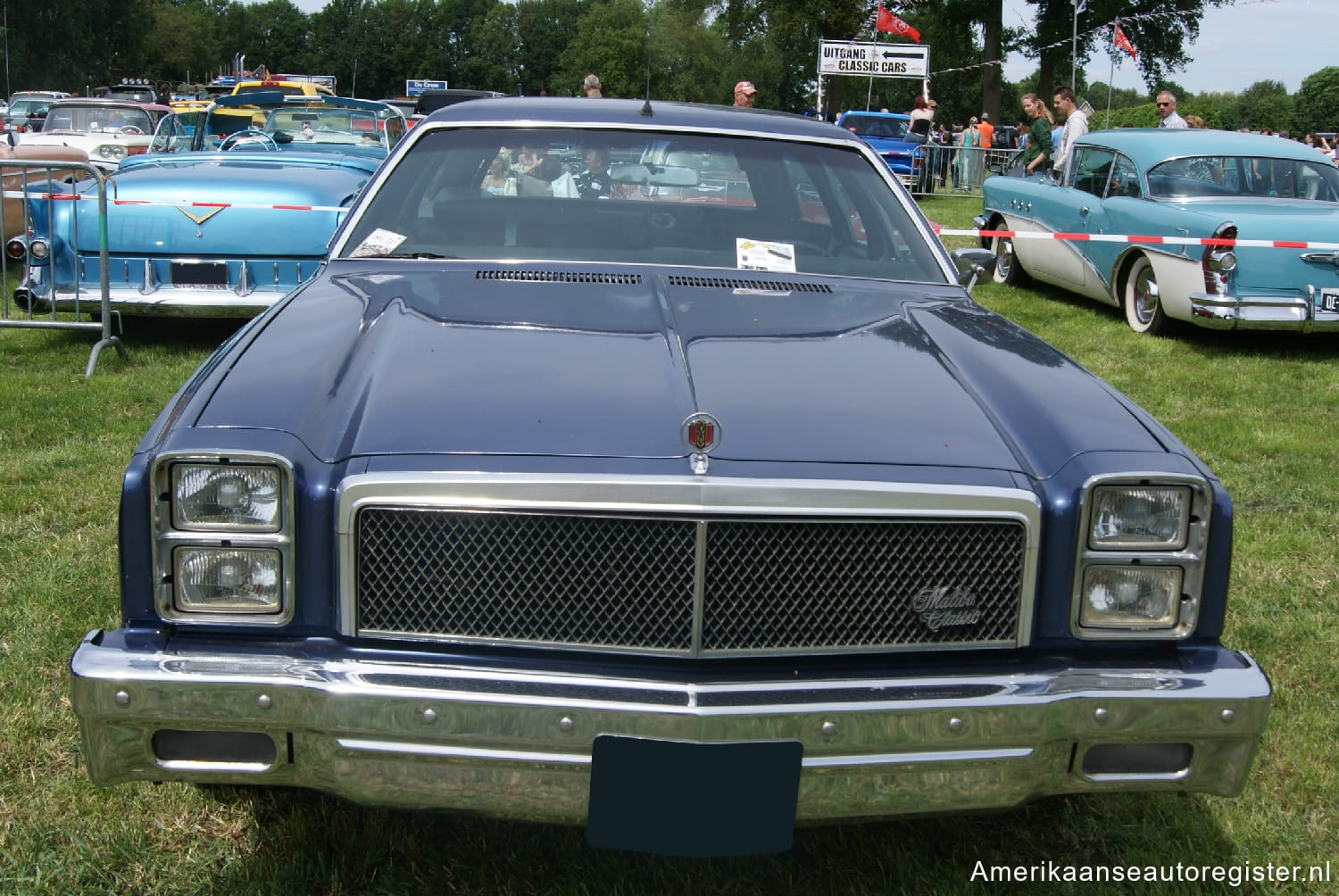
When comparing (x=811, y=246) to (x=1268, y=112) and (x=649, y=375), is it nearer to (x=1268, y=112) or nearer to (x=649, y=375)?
(x=649, y=375)

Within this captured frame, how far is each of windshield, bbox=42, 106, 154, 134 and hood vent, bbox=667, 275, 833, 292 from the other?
16.0 metres

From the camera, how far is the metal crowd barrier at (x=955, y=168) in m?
21.3

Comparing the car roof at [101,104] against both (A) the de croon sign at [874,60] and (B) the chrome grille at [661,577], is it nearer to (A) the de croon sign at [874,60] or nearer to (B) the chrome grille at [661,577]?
(A) the de croon sign at [874,60]

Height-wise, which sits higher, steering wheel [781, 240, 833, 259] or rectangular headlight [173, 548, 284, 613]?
steering wheel [781, 240, 833, 259]

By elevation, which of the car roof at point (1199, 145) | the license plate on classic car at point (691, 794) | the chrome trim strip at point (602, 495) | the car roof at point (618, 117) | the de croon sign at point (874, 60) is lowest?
the license plate on classic car at point (691, 794)

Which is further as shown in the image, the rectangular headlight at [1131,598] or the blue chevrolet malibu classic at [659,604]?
the rectangular headlight at [1131,598]

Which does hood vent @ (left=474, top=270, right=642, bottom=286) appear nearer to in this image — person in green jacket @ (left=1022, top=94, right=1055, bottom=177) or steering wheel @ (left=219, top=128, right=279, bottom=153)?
steering wheel @ (left=219, top=128, right=279, bottom=153)

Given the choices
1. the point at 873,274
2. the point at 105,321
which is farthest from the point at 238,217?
the point at 873,274

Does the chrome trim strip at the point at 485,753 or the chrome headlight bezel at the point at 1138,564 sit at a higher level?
the chrome headlight bezel at the point at 1138,564

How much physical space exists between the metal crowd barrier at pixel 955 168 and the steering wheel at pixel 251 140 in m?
13.0

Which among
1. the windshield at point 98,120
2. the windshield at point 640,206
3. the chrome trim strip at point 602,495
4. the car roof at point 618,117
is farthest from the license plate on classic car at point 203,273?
the windshield at point 98,120

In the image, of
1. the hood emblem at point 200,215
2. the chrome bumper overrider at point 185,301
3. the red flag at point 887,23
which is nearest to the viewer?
the chrome bumper overrider at point 185,301

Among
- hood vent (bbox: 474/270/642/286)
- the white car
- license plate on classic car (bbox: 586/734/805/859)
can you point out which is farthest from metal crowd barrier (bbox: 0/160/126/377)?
the white car

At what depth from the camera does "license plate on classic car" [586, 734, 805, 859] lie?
6.61 ft
